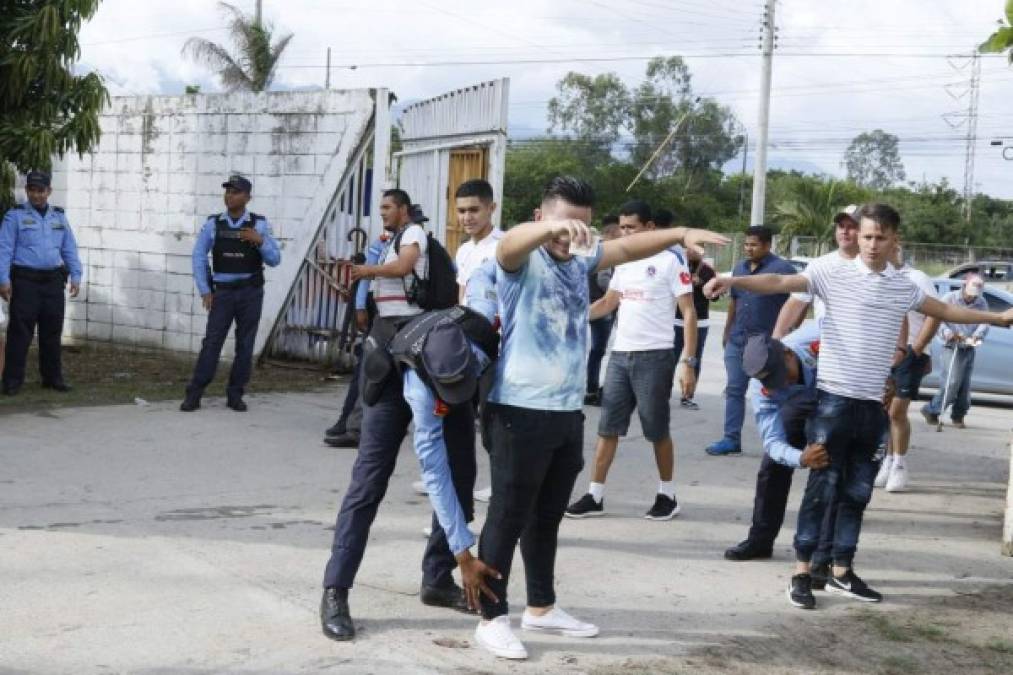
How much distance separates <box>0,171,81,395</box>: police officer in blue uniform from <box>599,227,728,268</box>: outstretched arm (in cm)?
739

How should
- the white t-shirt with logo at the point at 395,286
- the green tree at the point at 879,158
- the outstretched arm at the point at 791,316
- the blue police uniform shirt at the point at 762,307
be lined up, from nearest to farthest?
the outstretched arm at the point at 791,316 → the white t-shirt with logo at the point at 395,286 → the blue police uniform shirt at the point at 762,307 → the green tree at the point at 879,158

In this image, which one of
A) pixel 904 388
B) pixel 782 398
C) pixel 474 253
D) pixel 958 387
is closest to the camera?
pixel 782 398

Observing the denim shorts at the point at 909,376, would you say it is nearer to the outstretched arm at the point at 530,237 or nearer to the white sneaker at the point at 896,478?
the white sneaker at the point at 896,478

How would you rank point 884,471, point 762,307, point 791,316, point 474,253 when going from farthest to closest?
1. point 762,307
2. point 884,471
3. point 791,316
4. point 474,253

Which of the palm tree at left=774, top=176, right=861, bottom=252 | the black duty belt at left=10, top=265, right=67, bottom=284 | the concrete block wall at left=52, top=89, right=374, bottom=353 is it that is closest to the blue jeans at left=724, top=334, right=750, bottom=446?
the concrete block wall at left=52, top=89, right=374, bottom=353

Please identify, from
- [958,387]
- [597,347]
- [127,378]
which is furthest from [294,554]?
[958,387]

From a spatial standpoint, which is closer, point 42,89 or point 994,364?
point 42,89

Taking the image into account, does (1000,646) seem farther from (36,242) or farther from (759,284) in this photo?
(36,242)

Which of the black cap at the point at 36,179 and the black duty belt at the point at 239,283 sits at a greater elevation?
the black cap at the point at 36,179

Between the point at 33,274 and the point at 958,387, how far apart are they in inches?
348

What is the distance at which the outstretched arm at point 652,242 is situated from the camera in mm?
4477

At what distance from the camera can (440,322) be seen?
4902 millimetres

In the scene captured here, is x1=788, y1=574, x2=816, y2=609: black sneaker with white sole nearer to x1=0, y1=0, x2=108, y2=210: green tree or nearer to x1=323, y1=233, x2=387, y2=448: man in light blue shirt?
x1=323, y1=233, x2=387, y2=448: man in light blue shirt

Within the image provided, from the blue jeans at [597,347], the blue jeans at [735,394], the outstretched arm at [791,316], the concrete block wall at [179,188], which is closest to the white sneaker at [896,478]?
the blue jeans at [735,394]
